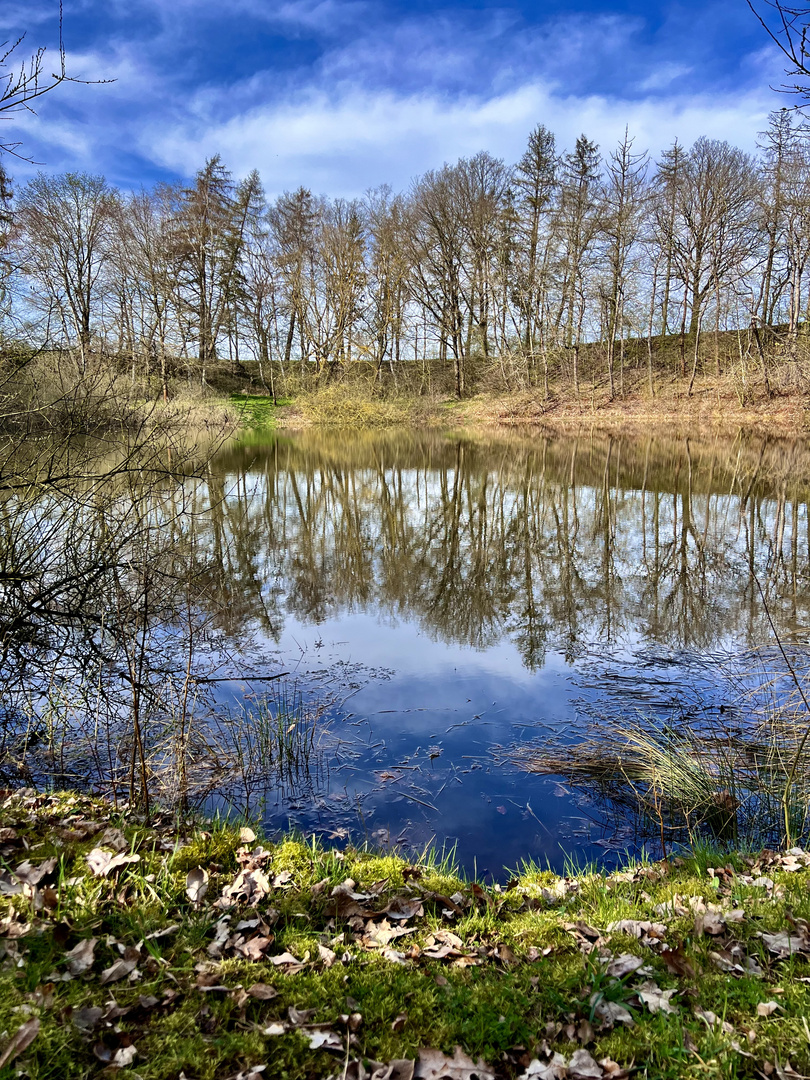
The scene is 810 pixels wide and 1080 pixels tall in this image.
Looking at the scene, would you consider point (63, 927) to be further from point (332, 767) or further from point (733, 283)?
point (733, 283)

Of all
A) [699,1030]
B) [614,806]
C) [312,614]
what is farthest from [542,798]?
[312,614]

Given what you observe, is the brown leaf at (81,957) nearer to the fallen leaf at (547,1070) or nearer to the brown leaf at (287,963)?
the brown leaf at (287,963)

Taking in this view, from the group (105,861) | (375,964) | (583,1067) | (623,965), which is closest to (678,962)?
(623,965)

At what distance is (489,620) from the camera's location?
29.3ft

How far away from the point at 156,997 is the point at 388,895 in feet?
4.33

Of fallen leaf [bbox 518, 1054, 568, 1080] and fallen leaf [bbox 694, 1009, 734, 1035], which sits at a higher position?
fallen leaf [bbox 518, 1054, 568, 1080]

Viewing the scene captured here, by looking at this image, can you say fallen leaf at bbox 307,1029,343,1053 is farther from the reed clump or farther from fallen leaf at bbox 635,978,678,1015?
the reed clump

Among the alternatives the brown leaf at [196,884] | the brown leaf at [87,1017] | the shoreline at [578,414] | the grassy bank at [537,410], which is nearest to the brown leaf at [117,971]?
the brown leaf at [87,1017]

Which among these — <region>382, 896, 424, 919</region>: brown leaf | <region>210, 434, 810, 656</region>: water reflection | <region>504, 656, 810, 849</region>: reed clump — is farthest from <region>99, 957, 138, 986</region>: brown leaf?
<region>210, 434, 810, 656</region>: water reflection

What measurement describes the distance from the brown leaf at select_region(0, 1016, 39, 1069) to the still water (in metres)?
2.58

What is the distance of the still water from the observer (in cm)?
487

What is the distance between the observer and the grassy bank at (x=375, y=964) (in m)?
2.22

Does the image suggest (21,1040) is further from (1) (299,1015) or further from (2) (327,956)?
(2) (327,956)

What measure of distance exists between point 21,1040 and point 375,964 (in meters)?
1.35
